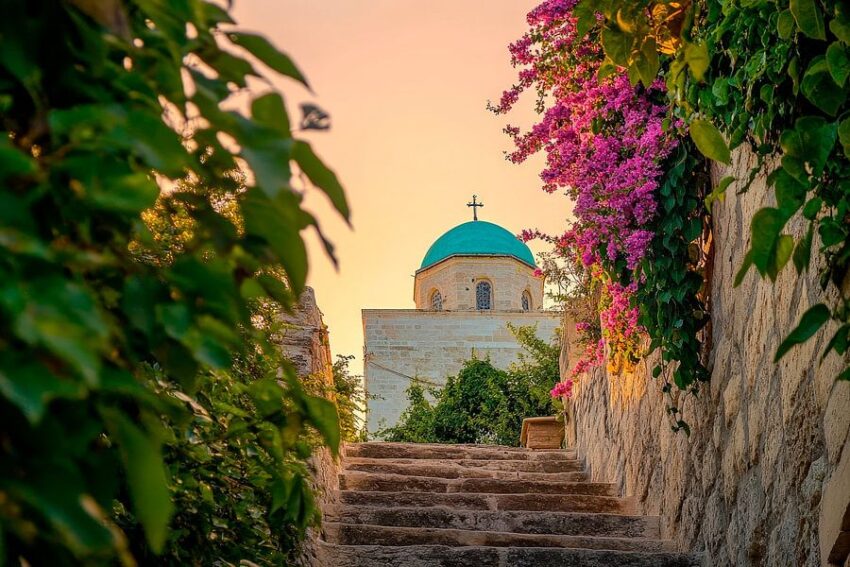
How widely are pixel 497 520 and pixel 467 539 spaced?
428 millimetres

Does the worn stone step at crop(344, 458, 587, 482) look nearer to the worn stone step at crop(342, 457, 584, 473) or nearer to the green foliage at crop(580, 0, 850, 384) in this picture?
the worn stone step at crop(342, 457, 584, 473)

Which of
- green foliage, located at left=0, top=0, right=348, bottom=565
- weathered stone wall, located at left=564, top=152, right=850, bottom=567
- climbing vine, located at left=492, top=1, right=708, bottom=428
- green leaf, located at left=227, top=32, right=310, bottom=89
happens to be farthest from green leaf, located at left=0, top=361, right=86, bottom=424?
climbing vine, located at left=492, top=1, right=708, bottom=428

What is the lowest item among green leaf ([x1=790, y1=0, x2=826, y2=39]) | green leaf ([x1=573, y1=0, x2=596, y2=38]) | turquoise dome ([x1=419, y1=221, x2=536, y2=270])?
green leaf ([x1=790, y1=0, x2=826, y2=39])

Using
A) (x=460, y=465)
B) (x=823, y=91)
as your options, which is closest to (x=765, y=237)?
(x=823, y=91)

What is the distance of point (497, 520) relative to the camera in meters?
5.27

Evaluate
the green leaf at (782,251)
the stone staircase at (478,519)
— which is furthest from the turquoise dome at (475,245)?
the green leaf at (782,251)

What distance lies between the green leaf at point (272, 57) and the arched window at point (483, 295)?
94.5 feet

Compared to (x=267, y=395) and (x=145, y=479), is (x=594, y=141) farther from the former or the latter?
(x=145, y=479)

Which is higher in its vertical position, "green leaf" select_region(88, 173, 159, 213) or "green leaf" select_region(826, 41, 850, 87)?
"green leaf" select_region(826, 41, 850, 87)

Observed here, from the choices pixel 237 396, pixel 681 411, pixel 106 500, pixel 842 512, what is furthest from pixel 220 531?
pixel 681 411

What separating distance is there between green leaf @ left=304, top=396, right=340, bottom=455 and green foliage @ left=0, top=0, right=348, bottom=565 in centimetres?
1

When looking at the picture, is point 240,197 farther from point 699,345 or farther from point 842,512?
point 699,345

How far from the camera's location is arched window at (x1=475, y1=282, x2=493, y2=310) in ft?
98.3

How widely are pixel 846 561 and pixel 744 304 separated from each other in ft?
4.13
